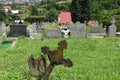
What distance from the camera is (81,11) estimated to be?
39500 millimetres

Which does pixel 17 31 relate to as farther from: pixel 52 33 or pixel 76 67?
pixel 76 67

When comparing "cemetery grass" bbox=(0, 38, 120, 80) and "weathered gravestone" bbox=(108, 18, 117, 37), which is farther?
"weathered gravestone" bbox=(108, 18, 117, 37)

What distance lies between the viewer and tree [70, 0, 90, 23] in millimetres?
39562

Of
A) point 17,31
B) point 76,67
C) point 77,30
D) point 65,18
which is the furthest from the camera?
point 65,18

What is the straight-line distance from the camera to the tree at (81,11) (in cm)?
3956

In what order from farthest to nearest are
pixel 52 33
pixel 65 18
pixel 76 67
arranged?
pixel 65 18
pixel 52 33
pixel 76 67

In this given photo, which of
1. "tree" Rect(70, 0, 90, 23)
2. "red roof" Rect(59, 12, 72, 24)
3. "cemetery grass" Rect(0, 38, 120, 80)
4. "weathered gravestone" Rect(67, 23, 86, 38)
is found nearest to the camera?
"cemetery grass" Rect(0, 38, 120, 80)

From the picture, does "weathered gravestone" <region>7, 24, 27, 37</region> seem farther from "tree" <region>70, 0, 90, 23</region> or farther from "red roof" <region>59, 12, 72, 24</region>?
"tree" <region>70, 0, 90, 23</region>

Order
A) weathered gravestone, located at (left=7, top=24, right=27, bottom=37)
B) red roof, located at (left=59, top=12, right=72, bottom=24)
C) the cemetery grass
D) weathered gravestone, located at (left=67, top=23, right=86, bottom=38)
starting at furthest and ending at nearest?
red roof, located at (left=59, top=12, right=72, bottom=24), weathered gravestone, located at (left=7, top=24, right=27, bottom=37), weathered gravestone, located at (left=67, top=23, right=86, bottom=38), the cemetery grass

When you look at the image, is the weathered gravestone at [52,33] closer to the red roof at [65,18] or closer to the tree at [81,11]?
the red roof at [65,18]

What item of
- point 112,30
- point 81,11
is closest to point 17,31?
point 112,30

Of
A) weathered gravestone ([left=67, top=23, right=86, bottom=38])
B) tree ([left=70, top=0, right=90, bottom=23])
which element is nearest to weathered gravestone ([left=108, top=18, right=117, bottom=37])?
weathered gravestone ([left=67, top=23, right=86, bottom=38])

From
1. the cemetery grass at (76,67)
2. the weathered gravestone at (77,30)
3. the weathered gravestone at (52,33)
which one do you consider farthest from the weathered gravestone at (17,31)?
the cemetery grass at (76,67)

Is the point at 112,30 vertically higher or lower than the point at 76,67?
lower
